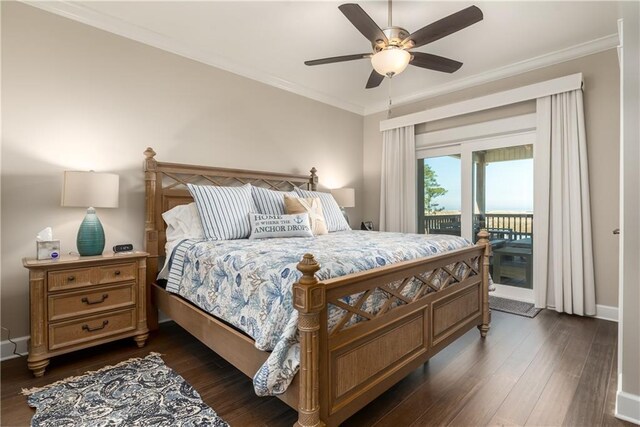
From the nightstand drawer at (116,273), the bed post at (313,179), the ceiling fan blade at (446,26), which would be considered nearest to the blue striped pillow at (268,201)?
the bed post at (313,179)

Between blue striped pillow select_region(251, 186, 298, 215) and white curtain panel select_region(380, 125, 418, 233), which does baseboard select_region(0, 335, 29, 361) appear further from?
white curtain panel select_region(380, 125, 418, 233)

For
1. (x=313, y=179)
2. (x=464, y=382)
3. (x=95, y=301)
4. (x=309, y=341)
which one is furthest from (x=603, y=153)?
(x=95, y=301)

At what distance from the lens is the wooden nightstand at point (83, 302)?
2066 millimetres

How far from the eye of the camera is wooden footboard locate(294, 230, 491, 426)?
131 cm

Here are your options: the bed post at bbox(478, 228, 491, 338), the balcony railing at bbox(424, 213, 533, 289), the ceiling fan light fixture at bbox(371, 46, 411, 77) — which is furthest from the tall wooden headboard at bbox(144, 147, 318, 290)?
the balcony railing at bbox(424, 213, 533, 289)

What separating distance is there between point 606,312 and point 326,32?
12.4ft

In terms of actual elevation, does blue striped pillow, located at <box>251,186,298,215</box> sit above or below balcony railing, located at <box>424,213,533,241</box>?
above

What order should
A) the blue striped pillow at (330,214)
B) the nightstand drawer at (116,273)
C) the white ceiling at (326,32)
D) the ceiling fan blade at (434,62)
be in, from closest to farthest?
the nightstand drawer at (116,273)
the ceiling fan blade at (434,62)
the white ceiling at (326,32)
the blue striped pillow at (330,214)

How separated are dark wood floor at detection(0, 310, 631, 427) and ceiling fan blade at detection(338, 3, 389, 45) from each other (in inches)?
91.5

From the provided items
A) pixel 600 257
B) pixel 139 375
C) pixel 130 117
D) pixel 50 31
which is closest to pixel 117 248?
pixel 139 375

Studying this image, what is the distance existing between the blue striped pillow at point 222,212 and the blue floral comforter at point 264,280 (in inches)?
9.9

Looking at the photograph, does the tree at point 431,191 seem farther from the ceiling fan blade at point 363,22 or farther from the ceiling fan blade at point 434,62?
the ceiling fan blade at point 363,22

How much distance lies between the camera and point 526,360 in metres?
2.25

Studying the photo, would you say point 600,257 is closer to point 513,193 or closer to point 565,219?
point 565,219
